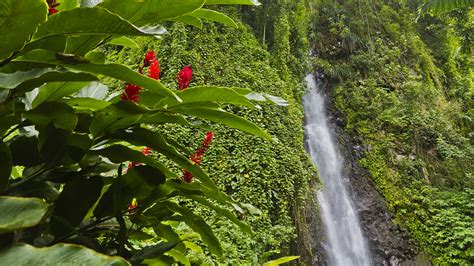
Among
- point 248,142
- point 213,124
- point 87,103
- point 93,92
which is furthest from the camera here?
point 213,124

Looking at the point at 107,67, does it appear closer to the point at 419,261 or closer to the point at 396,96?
the point at 419,261

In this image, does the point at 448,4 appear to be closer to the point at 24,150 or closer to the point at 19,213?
the point at 24,150

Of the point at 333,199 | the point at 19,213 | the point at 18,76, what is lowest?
the point at 333,199

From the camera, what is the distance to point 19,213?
1.48 feet

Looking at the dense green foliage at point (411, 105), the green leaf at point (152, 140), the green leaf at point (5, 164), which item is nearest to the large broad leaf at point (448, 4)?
the dense green foliage at point (411, 105)

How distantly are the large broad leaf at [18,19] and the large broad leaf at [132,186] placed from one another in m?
0.29

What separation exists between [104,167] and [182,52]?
491 cm

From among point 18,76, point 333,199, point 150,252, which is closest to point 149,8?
point 18,76

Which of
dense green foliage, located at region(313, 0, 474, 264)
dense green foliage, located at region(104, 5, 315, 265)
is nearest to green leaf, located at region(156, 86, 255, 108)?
dense green foliage, located at region(104, 5, 315, 265)

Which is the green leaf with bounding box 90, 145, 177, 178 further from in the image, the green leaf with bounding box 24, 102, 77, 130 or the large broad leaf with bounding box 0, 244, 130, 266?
the large broad leaf with bounding box 0, 244, 130, 266

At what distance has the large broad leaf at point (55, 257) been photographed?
403 mm

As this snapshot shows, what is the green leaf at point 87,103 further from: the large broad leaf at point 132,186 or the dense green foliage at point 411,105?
the dense green foliage at point 411,105

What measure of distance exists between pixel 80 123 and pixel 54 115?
0.11m

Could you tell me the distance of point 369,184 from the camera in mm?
7445
